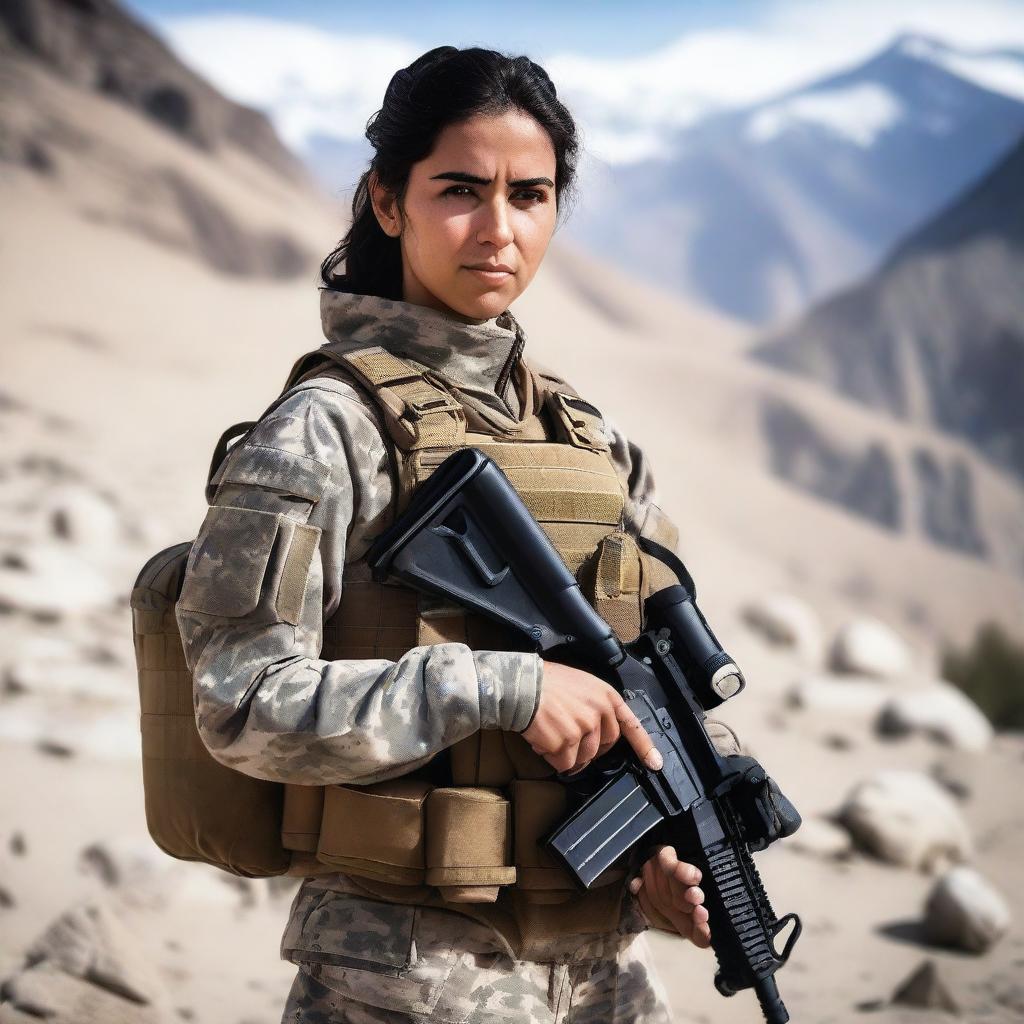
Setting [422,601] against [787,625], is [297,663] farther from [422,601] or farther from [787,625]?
[787,625]

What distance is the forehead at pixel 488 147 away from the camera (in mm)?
1743

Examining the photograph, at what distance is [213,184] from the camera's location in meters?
26.1

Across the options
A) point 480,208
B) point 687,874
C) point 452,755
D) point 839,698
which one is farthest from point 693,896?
point 839,698

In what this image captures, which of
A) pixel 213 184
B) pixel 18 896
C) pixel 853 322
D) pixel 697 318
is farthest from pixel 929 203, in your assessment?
pixel 18 896

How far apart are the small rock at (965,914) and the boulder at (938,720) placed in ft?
9.64

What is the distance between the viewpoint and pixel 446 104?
176 centimetres

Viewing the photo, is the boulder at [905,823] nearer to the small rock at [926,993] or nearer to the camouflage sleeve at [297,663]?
the small rock at [926,993]

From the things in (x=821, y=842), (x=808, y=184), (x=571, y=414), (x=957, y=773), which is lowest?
(x=571, y=414)

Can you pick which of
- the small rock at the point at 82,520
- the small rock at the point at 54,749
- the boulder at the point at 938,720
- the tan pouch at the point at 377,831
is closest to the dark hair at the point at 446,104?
the tan pouch at the point at 377,831

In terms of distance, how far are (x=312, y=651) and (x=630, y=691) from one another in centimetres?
42

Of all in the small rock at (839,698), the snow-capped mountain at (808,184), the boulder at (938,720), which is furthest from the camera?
the snow-capped mountain at (808,184)

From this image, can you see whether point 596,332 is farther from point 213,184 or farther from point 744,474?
point 213,184

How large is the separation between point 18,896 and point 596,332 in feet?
89.6

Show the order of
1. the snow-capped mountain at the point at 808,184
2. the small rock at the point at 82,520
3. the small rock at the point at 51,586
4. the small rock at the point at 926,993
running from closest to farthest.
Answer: the small rock at the point at 926,993 → the small rock at the point at 51,586 → the small rock at the point at 82,520 → the snow-capped mountain at the point at 808,184
